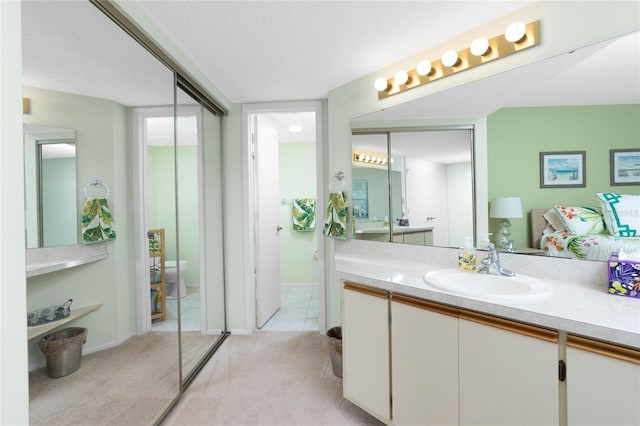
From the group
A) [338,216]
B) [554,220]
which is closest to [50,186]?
[338,216]

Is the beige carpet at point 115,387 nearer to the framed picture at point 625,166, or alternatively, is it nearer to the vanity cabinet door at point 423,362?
the vanity cabinet door at point 423,362

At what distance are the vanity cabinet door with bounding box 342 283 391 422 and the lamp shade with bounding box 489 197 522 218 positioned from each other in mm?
793

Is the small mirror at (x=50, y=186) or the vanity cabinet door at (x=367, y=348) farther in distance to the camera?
the vanity cabinet door at (x=367, y=348)

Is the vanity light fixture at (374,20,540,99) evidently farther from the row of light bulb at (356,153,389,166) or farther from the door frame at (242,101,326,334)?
the door frame at (242,101,326,334)

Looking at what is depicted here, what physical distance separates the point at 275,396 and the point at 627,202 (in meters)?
2.18

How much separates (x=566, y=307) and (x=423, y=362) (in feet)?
2.08

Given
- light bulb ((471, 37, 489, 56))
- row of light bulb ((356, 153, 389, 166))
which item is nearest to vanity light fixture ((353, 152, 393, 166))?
row of light bulb ((356, 153, 389, 166))

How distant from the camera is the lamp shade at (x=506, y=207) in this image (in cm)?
156

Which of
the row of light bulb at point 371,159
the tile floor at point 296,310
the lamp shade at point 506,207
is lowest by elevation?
the tile floor at point 296,310

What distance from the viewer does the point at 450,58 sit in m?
1.68

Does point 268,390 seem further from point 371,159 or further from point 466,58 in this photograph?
point 466,58

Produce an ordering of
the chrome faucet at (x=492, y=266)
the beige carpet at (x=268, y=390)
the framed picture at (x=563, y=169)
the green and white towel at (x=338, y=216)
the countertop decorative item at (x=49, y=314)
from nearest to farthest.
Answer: the countertop decorative item at (x=49, y=314) → the framed picture at (x=563, y=169) → the chrome faucet at (x=492, y=266) → the beige carpet at (x=268, y=390) → the green and white towel at (x=338, y=216)

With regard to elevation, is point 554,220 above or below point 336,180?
below

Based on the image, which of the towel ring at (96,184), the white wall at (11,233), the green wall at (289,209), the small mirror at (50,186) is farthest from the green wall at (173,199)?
the green wall at (289,209)
